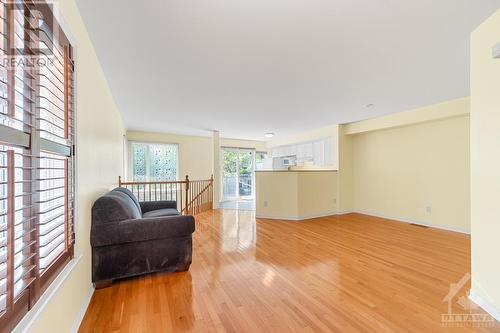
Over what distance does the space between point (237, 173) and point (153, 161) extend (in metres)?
2.98

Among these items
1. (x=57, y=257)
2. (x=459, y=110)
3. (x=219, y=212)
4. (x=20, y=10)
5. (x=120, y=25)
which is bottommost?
(x=219, y=212)

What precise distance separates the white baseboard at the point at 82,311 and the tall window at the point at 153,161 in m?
4.84

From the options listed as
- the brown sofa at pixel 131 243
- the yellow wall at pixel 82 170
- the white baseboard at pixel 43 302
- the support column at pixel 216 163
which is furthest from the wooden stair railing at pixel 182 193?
the white baseboard at pixel 43 302

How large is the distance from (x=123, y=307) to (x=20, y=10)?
2.07 meters

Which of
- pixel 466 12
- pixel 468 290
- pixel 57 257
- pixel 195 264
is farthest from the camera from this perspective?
pixel 195 264

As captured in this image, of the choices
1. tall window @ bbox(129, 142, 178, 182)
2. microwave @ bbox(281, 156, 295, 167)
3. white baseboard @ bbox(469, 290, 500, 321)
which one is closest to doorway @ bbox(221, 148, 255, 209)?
tall window @ bbox(129, 142, 178, 182)

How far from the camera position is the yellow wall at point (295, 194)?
515 cm

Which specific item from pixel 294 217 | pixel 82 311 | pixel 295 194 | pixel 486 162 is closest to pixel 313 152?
pixel 295 194

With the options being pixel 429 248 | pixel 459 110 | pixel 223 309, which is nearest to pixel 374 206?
pixel 429 248

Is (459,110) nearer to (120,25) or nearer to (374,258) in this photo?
(374,258)

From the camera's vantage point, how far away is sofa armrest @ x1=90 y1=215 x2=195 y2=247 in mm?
2094

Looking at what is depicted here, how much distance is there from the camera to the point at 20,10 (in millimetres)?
975

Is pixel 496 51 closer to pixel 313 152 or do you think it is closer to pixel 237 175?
pixel 313 152

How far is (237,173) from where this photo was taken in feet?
27.2
